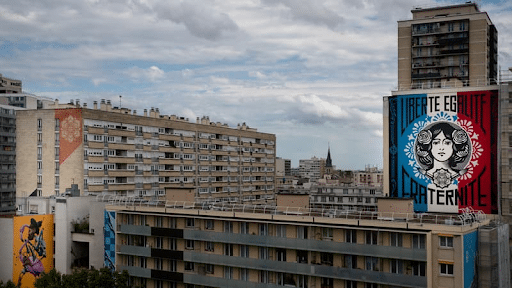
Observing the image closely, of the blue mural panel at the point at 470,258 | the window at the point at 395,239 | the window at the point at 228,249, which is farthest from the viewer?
the window at the point at 228,249

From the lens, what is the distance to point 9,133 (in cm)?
13212

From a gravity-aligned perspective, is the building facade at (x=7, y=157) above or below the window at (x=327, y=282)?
above

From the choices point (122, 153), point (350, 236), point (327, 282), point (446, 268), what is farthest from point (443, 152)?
point (122, 153)

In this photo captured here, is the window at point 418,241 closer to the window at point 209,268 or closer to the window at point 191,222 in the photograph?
the window at point 209,268

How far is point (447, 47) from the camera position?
11925cm

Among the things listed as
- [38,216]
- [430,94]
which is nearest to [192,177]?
[38,216]

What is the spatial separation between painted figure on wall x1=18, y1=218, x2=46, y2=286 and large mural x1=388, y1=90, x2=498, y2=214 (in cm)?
5673

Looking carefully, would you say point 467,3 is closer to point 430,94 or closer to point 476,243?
point 430,94

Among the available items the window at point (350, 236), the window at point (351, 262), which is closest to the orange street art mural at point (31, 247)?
the window at point (351, 262)

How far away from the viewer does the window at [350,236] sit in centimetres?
6650

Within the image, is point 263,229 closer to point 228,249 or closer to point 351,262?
point 228,249

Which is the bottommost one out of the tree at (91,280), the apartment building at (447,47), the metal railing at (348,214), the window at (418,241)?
the tree at (91,280)

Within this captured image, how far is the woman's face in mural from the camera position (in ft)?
306

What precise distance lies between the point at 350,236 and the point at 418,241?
307 inches
